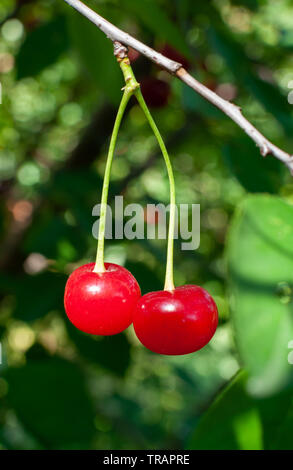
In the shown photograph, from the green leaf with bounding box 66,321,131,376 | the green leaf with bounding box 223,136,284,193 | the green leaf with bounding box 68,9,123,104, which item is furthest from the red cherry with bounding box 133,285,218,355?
the green leaf with bounding box 66,321,131,376

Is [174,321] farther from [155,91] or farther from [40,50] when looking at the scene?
[155,91]

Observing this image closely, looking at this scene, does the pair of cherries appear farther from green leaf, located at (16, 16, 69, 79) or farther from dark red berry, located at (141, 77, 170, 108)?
dark red berry, located at (141, 77, 170, 108)

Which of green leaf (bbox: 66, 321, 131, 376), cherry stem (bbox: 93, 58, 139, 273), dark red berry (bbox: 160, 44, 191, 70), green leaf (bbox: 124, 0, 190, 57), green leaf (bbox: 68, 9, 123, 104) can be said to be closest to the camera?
cherry stem (bbox: 93, 58, 139, 273)

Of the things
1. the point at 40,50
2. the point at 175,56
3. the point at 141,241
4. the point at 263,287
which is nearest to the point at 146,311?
the point at 263,287

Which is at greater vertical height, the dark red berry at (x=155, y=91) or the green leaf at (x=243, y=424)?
the dark red berry at (x=155, y=91)

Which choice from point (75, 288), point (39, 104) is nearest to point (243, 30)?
point (39, 104)

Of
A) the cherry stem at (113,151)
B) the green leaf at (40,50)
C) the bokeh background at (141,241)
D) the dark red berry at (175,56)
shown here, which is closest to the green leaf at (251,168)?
the bokeh background at (141,241)

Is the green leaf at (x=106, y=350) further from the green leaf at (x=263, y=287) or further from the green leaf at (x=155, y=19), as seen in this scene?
the green leaf at (x=263, y=287)
